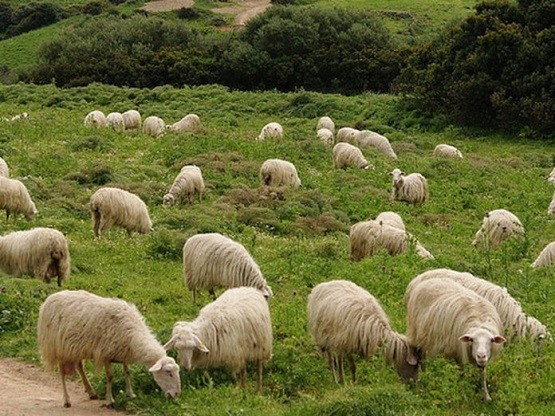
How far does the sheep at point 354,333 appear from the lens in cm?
1122

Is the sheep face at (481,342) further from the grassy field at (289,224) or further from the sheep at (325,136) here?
the sheep at (325,136)

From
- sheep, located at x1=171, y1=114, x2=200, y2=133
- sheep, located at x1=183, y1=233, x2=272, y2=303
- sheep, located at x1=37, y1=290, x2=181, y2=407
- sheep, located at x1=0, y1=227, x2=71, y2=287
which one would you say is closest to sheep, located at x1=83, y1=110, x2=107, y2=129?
sheep, located at x1=171, y1=114, x2=200, y2=133

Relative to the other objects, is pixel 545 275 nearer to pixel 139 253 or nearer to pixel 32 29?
pixel 139 253

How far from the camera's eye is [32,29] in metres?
75.6

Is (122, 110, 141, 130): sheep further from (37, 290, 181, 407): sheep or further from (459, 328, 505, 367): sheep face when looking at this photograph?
(459, 328, 505, 367): sheep face

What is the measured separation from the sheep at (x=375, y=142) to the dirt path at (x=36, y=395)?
2068 cm

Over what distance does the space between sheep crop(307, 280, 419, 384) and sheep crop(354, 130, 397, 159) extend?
1975cm

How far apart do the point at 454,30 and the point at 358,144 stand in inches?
444

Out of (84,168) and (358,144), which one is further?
(358,144)

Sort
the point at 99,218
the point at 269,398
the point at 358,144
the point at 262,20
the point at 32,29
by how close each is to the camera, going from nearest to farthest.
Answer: the point at 269,398
the point at 99,218
the point at 358,144
the point at 262,20
the point at 32,29

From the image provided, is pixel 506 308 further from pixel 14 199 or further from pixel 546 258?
pixel 14 199

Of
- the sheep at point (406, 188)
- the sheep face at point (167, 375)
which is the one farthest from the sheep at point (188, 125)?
the sheep face at point (167, 375)

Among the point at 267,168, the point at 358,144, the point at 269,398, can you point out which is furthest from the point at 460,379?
the point at 358,144

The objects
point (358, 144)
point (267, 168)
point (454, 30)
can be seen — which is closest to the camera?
point (267, 168)
